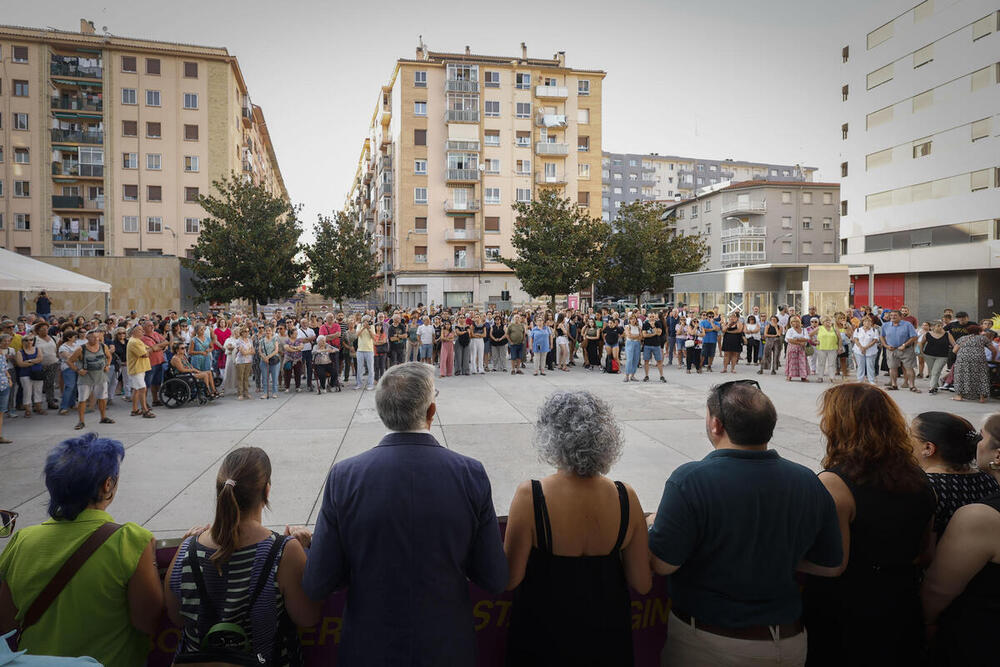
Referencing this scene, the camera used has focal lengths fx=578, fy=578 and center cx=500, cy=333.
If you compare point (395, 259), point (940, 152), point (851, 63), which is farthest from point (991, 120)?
point (395, 259)

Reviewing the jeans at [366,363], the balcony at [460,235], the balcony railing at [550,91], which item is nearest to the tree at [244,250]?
the balcony at [460,235]

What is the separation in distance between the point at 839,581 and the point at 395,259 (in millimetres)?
55173

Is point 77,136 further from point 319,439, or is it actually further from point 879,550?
point 879,550

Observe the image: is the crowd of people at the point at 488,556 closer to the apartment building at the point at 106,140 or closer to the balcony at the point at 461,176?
the apartment building at the point at 106,140

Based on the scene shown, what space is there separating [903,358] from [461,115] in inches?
1786

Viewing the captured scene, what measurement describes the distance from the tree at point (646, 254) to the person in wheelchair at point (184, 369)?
37042 mm

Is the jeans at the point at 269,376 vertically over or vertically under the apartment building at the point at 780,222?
under

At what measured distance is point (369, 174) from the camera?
76750 mm

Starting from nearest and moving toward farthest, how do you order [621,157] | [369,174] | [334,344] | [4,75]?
1. [334,344]
2. [4,75]
3. [369,174]
4. [621,157]

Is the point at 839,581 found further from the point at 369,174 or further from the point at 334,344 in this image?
the point at 369,174

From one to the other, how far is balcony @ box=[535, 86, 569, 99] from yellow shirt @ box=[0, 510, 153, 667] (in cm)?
5719

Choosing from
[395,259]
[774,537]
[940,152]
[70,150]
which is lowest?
[774,537]

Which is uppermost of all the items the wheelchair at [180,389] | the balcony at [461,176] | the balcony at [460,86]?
the balcony at [460,86]

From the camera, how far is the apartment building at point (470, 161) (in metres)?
52.7
